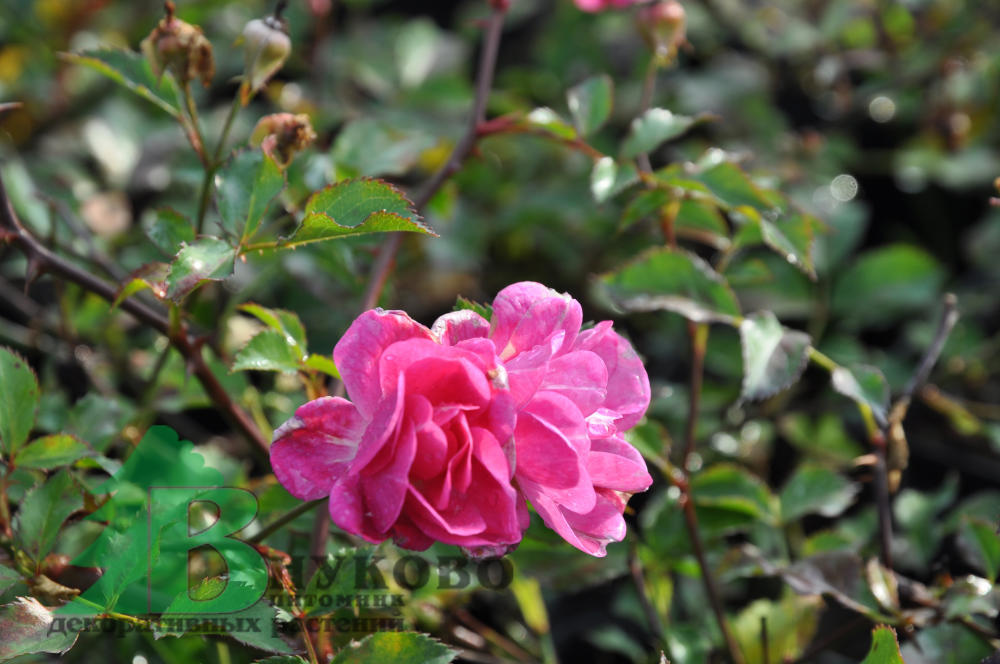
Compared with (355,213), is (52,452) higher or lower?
lower

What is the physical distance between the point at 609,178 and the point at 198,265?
399 mm

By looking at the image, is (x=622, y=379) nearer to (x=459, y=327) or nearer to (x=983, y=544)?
(x=459, y=327)

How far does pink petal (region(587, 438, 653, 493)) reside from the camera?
519 millimetres

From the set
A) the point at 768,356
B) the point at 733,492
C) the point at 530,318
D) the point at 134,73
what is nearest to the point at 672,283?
the point at 768,356

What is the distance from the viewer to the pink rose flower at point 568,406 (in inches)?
19.1

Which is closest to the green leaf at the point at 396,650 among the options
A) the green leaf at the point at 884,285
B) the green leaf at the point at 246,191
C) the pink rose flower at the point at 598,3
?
the green leaf at the point at 246,191

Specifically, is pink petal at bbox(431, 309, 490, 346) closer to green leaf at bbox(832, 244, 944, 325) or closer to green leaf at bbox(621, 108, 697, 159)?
green leaf at bbox(621, 108, 697, 159)

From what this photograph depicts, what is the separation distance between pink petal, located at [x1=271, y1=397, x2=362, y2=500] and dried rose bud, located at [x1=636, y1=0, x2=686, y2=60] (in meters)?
0.59

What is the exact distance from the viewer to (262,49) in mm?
672

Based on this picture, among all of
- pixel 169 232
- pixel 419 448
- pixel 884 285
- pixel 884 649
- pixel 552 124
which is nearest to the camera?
pixel 419 448

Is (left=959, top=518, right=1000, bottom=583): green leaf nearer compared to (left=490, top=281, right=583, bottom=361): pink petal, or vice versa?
(left=490, top=281, right=583, bottom=361): pink petal

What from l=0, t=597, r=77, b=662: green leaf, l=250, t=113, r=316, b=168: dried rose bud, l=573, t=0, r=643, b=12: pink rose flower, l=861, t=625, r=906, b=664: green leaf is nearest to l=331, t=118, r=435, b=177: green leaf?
l=250, t=113, r=316, b=168: dried rose bud

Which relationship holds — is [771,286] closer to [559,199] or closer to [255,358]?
[559,199]

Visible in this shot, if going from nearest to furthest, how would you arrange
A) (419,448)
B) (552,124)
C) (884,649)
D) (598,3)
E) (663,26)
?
1. (419,448)
2. (884,649)
3. (552,124)
4. (663,26)
5. (598,3)
